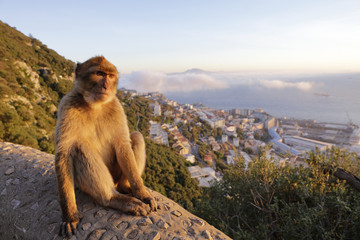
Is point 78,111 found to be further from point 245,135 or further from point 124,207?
point 245,135

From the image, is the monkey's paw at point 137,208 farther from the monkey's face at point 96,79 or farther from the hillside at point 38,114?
the hillside at point 38,114

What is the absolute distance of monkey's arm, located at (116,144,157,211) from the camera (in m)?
2.37

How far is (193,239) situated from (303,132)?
35.6 m

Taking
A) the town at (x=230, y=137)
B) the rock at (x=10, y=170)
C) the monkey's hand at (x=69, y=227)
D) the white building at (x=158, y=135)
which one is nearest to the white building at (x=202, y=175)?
the town at (x=230, y=137)

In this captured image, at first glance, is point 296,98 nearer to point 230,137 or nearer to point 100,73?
point 230,137

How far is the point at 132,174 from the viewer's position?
7.86ft

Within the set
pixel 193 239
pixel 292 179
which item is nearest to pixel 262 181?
pixel 292 179

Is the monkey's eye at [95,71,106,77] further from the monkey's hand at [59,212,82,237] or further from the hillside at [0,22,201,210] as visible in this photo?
the hillside at [0,22,201,210]

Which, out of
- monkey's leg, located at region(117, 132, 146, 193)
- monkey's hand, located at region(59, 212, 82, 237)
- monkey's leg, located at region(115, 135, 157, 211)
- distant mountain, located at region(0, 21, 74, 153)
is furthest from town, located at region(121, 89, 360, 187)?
monkey's hand, located at region(59, 212, 82, 237)

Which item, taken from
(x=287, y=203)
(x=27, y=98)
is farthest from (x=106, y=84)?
(x=27, y=98)

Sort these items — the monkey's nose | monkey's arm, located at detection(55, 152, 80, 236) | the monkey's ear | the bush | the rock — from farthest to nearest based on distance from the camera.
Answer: the rock → the bush → the monkey's ear → the monkey's nose → monkey's arm, located at detection(55, 152, 80, 236)

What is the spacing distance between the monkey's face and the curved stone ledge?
4.44 feet

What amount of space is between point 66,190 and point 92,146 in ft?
1.64

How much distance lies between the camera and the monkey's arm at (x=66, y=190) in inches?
82.6
